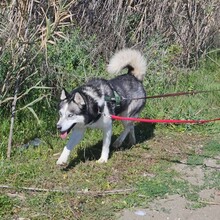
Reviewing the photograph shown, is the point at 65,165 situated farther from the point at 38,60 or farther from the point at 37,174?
the point at 38,60

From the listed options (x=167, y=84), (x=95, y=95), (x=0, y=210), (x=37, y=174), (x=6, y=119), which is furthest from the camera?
(x=167, y=84)

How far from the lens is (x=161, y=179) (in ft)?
15.9

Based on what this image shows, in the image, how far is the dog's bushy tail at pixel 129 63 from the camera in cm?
595

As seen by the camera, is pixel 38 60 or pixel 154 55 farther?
pixel 154 55

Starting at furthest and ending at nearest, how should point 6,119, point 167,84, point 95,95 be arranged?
point 167,84 < point 6,119 < point 95,95

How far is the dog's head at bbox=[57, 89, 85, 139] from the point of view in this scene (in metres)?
4.72

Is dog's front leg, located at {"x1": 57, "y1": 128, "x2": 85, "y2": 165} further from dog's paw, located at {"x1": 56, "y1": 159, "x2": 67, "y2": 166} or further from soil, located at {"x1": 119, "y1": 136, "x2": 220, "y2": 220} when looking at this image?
soil, located at {"x1": 119, "y1": 136, "x2": 220, "y2": 220}

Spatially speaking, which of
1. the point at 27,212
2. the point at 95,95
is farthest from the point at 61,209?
the point at 95,95

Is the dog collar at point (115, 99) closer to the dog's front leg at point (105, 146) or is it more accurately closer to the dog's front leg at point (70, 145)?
the dog's front leg at point (105, 146)

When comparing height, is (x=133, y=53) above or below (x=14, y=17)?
below

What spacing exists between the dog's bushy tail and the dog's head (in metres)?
1.19

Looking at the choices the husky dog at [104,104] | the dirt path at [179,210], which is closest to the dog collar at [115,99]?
the husky dog at [104,104]

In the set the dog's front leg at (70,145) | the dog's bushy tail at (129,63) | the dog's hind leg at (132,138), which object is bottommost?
the dog's hind leg at (132,138)

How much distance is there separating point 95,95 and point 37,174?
105cm
